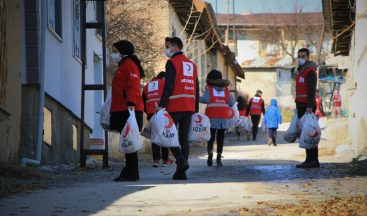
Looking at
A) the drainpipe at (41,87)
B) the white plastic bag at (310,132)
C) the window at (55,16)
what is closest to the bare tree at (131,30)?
the window at (55,16)

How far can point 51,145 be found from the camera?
555 inches

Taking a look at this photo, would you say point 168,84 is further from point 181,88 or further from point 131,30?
point 131,30

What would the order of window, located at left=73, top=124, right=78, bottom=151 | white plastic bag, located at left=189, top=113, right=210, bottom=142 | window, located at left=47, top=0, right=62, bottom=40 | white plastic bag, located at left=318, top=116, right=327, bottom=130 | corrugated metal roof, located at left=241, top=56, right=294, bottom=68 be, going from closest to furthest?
white plastic bag, located at left=189, top=113, right=210, bottom=142
window, located at left=47, top=0, right=62, bottom=40
window, located at left=73, top=124, right=78, bottom=151
white plastic bag, located at left=318, top=116, right=327, bottom=130
corrugated metal roof, located at left=241, top=56, right=294, bottom=68

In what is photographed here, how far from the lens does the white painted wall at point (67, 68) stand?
564 inches

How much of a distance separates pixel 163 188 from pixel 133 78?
1965 mm

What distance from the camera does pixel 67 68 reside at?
52.5 feet

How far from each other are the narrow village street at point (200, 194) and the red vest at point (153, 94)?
301 cm

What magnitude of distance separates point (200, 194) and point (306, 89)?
4925mm

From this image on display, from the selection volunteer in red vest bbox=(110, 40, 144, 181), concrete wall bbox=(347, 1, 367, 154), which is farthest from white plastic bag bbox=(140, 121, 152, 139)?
concrete wall bbox=(347, 1, 367, 154)

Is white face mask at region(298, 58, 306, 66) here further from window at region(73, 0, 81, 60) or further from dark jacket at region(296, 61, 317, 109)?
window at region(73, 0, 81, 60)

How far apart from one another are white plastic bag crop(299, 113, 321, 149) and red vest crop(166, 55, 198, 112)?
259 centimetres

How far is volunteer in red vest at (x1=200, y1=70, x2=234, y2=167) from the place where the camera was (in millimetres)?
14281

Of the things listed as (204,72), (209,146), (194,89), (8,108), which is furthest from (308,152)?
(204,72)

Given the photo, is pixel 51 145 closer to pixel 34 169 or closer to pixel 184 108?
pixel 34 169
